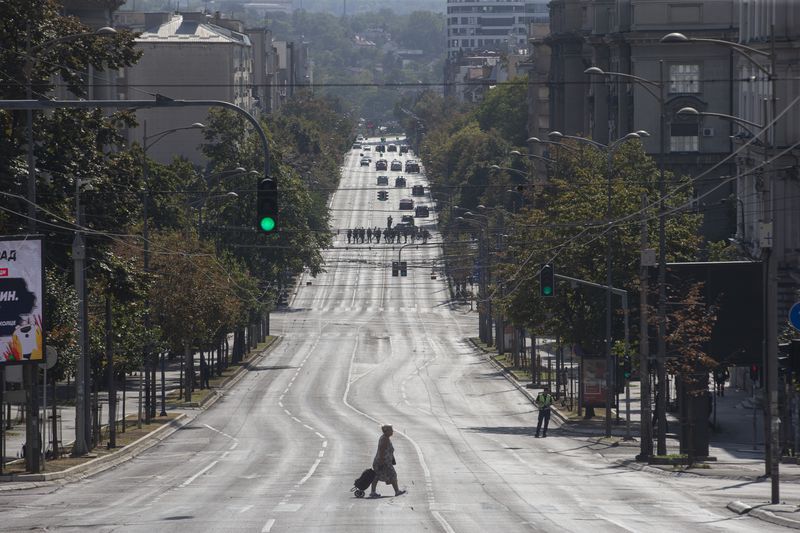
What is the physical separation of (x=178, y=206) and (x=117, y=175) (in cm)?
5082

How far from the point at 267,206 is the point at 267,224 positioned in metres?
0.36

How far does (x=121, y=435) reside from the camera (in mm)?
56938

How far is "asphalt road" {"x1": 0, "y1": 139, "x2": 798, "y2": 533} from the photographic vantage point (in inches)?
1237

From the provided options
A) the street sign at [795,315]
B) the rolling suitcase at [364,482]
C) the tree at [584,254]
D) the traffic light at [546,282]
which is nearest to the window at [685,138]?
the tree at [584,254]

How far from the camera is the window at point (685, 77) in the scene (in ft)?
359

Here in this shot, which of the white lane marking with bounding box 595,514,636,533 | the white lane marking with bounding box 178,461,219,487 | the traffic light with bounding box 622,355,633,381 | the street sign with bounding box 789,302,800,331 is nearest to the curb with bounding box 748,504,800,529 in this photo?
the white lane marking with bounding box 595,514,636,533

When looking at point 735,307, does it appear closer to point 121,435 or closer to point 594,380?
point 594,380

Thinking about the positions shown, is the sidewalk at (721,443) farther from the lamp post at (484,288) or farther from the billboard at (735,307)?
the lamp post at (484,288)

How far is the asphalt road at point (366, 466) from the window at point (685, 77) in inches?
976

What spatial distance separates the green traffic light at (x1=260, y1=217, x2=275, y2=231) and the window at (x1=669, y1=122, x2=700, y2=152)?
85.9 metres

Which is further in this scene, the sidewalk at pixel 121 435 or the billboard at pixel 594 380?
the billboard at pixel 594 380

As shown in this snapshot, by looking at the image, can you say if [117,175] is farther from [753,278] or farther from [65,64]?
[753,278]

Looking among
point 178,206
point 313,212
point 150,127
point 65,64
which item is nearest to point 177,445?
point 65,64

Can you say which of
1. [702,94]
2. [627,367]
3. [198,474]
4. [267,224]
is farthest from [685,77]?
[267,224]
